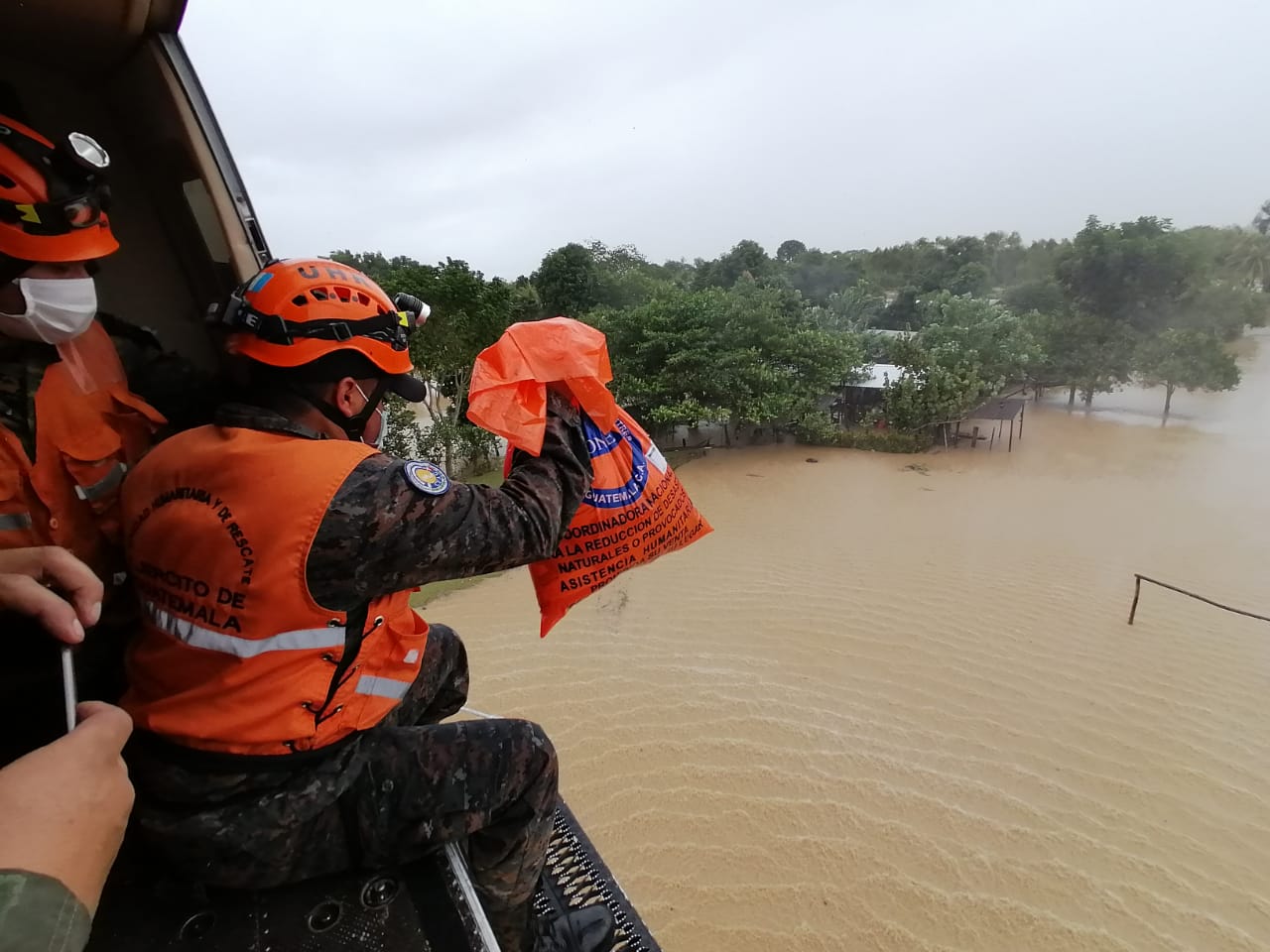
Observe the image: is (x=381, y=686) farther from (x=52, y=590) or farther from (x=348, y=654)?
(x=52, y=590)

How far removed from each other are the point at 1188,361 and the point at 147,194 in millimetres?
27757

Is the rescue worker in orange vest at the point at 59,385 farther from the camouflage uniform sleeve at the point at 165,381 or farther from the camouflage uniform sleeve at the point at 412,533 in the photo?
the camouflage uniform sleeve at the point at 412,533

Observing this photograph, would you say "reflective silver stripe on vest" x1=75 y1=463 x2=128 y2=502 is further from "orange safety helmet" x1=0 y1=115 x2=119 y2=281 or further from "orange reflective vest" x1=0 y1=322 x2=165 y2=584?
"orange safety helmet" x1=0 y1=115 x2=119 y2=281

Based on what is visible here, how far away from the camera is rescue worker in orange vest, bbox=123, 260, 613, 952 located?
4.42 feet

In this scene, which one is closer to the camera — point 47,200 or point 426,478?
point 426,478

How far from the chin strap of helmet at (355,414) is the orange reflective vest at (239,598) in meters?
0.18

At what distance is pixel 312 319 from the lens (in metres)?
1.56

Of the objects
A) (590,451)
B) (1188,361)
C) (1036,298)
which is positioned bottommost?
(1188,361)

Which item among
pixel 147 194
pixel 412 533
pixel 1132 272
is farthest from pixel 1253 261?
pixel 412 533

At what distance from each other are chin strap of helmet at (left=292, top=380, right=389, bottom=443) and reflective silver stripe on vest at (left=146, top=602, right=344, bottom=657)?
1.47 ft

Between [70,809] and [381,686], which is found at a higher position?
[70,809]

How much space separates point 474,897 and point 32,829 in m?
0.86

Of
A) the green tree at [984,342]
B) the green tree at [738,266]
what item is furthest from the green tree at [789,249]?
the green tree at [984,342]

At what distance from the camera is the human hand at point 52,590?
1.17m
